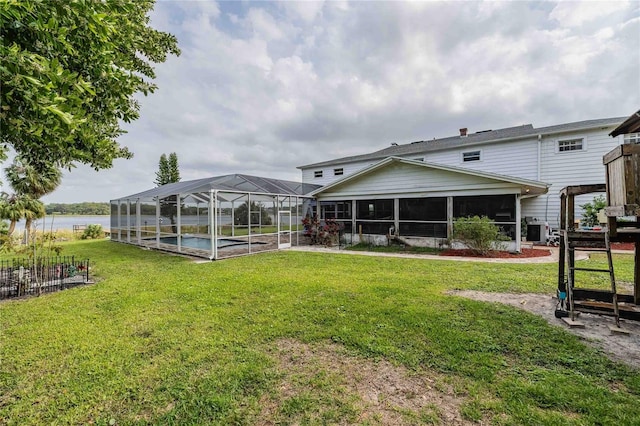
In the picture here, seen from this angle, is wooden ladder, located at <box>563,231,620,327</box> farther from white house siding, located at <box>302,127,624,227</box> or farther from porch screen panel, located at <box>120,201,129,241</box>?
porch screen panel, located at <box>120,201,129,241</box>

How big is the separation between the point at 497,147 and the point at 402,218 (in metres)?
6.93

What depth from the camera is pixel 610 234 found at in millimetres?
3902

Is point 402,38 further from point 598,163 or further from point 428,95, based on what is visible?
point 598,163

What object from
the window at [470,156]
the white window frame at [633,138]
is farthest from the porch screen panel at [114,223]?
the white window frame at [633,138]

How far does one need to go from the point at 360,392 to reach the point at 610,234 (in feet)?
14.2

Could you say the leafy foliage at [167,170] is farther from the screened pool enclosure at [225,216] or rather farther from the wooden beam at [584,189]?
the wooden beam at [584,189]

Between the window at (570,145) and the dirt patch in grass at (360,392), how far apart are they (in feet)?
50.8

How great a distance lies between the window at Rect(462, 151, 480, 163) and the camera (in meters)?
15.1

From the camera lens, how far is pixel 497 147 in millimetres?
14461

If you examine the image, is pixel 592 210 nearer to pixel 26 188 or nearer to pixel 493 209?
pixel 493 209

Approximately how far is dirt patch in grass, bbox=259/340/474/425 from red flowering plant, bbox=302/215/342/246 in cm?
1061

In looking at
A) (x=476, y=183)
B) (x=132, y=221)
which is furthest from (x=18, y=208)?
(x=476, y=183)

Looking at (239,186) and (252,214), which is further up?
(239,186)

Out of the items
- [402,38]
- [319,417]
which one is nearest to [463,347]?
[319,417]
